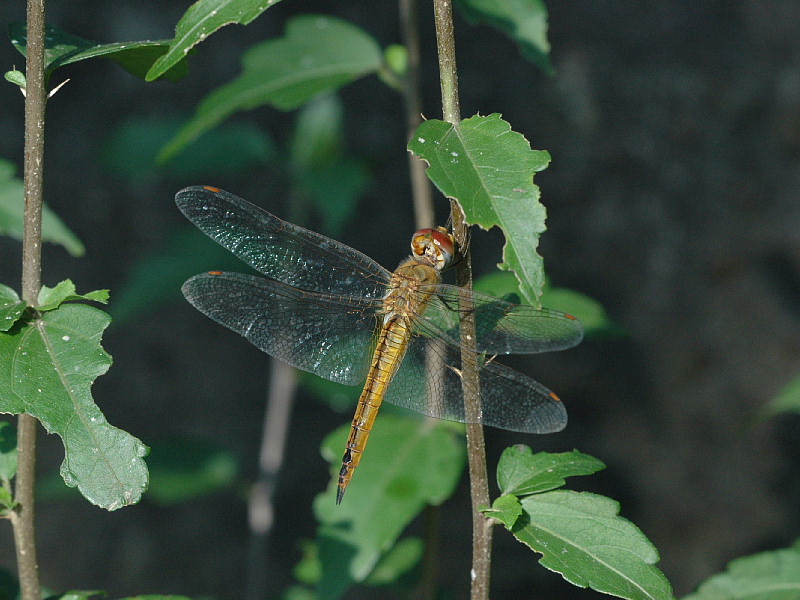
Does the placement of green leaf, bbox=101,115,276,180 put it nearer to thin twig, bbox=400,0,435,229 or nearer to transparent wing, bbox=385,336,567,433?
thin twig, bbox=400,0,435,229

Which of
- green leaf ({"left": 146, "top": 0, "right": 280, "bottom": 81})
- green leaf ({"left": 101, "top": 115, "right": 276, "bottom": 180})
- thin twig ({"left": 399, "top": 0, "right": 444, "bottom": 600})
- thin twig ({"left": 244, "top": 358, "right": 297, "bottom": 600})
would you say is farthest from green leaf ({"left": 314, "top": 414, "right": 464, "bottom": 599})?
green leaf ({"left": 101, "top": 115, "right": 276, "bottom": 180})

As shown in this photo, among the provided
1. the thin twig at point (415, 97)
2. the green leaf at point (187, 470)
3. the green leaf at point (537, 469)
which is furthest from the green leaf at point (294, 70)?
the green leaf at point (187, 470)

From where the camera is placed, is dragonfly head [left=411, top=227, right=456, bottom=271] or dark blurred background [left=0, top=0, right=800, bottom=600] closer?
dragonfly head [left=411, top=227, right=456, bottom=271]

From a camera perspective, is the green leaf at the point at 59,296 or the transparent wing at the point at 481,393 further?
the transparent wing at the point at 481,393

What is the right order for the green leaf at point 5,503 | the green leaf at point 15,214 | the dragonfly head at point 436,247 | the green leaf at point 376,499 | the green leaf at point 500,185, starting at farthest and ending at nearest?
the green leaf at point 376,499
the green leaf at point 15,214
the dragonfly head at point 436,247
the green leaf at point 5,503
the green leaf at point 500,185

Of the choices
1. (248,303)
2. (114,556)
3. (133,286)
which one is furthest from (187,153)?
(114,556)

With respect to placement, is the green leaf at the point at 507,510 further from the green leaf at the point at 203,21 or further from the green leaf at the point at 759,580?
the green leaf at the point at 203,21

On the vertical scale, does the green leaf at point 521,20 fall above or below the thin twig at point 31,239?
above

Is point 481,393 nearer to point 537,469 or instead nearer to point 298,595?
point 537,469
